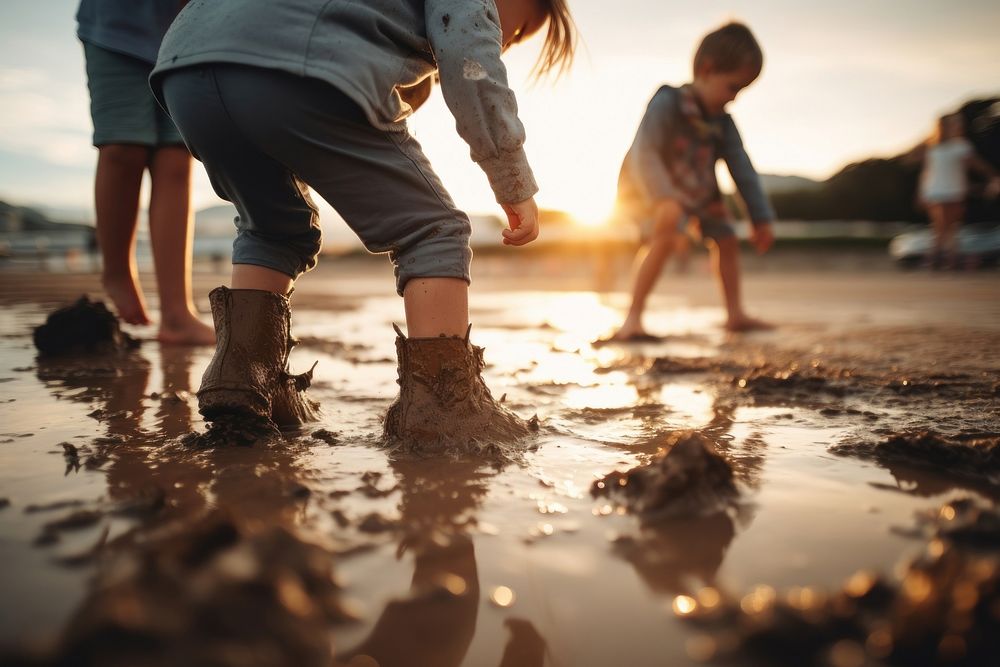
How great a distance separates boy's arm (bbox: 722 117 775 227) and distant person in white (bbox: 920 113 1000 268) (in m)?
7.06

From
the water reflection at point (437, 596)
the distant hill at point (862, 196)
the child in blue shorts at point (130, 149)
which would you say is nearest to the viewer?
the water reflection at point (437, 596)

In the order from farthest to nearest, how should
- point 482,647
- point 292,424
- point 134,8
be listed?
point 134,8 < point 292,424 < point 482,647

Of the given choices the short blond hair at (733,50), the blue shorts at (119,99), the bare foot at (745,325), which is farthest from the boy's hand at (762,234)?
the blue shorts at (119,99)

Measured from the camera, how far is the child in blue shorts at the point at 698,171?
411 cm

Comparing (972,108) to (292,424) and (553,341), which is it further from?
(292,424)

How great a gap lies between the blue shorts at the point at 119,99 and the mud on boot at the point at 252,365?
1380 mm

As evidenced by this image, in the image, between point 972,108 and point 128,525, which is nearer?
point 128,525

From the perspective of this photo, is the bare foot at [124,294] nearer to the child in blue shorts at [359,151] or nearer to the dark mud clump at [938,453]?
the child in blue shorts at [359,151]

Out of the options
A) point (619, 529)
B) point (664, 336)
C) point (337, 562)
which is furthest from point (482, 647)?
point (664, 336)

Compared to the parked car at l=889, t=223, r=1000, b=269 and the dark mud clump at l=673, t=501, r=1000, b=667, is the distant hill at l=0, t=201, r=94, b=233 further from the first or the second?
the dark mud clump at l=673, t=501, r=1000, b=667

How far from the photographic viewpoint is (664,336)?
3922 mm

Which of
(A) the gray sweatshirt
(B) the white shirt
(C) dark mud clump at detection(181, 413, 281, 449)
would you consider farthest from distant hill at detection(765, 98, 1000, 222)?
(C) dark mud clump at detection(181, 413, 281, 449)

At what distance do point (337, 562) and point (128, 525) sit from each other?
342 millimetres

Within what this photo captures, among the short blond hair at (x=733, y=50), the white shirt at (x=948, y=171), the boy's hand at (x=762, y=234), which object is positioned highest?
the white shirt at (x=948, y=171)
